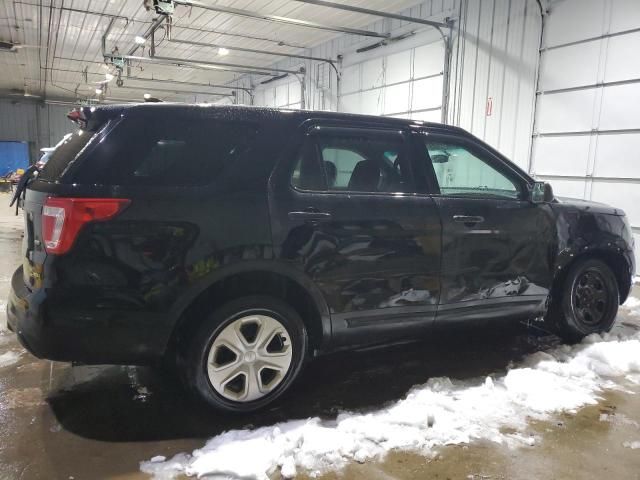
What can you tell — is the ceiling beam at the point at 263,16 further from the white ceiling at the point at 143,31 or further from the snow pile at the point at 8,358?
the snow pile at the point at 8,358

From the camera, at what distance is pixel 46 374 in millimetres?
3312

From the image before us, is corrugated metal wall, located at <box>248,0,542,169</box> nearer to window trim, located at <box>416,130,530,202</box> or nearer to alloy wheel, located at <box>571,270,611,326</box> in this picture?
alloy wheel, located at <box>571,270,611,326</box>

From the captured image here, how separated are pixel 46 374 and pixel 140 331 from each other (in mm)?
1359

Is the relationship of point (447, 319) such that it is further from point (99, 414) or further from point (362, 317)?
point (99, 414)

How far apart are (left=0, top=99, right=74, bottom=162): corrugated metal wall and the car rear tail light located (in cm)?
2754

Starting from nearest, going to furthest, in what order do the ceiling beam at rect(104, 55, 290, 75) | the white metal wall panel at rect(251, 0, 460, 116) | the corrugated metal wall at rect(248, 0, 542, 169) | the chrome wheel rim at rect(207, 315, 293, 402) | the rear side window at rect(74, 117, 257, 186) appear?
the rear side window at rect(74, 117, 257, 186), the chrome wheel rim at rect(207, 315, 293, 402), the corrugated metal wall at rect(248, 0, 542, 169), the white metal wall panel at rect(251, 0, 460, 116), the ceiling beam at rect(104, 55, 290, 75)

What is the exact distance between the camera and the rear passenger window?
2.87 meters

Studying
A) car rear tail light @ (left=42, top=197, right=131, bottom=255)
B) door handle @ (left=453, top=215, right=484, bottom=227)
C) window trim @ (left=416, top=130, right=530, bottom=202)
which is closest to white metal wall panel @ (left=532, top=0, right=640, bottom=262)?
window trim @ (left=416, top=130, right=530, bottom=202)

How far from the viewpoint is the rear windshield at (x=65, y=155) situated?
2465 millimetres

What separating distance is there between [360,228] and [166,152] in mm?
1172

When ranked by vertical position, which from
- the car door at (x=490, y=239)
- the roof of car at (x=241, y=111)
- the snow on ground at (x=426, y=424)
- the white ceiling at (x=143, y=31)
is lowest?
the snow on ground at (x=426, y=424)

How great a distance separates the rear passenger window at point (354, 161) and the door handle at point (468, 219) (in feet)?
1.33

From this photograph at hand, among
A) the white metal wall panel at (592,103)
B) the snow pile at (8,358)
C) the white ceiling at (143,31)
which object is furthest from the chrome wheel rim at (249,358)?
the white ceiling at (143,31)

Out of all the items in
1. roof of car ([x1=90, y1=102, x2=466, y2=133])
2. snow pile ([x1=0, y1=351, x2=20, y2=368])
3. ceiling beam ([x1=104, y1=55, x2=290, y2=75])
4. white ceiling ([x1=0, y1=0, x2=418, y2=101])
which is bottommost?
snow pile ([x1=0, y1=351, x2=20, y2=368])
